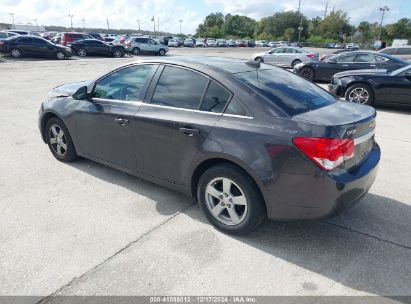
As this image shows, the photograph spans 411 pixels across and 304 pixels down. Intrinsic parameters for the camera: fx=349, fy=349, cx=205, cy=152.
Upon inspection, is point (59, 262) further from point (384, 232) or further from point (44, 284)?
point (384, 232)

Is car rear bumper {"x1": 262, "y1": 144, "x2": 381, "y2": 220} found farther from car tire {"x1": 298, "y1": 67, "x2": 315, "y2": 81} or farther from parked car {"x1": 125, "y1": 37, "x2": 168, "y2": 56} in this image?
parked car {"x1": 125, "y1": 37, "x2": 168, "y2": 56}

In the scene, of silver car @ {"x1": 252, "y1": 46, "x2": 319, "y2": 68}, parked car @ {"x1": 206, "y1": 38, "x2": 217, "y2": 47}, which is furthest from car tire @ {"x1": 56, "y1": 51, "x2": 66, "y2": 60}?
parked car @ {"x1": 206, "y1": 38, "x2": 217, "y2": 47}

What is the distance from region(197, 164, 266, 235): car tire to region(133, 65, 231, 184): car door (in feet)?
0.98

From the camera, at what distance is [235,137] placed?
120 inches

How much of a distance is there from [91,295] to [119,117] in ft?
6.64

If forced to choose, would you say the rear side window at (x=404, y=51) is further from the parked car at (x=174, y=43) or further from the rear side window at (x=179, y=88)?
the parked car at (x=174, y=43)

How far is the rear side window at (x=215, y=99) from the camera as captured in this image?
10.7 ft

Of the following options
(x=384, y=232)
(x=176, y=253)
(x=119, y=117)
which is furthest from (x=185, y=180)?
(x=384, y=232)

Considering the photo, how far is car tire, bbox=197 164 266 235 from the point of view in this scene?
121 inches

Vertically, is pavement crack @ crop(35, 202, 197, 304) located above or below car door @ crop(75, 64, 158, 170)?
below

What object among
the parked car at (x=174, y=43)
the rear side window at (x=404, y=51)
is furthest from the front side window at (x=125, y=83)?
the parked car at (x=174, y=43)

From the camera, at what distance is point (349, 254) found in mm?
3084

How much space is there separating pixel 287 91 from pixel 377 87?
277 inches

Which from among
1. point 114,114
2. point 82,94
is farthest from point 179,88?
point 82,94
